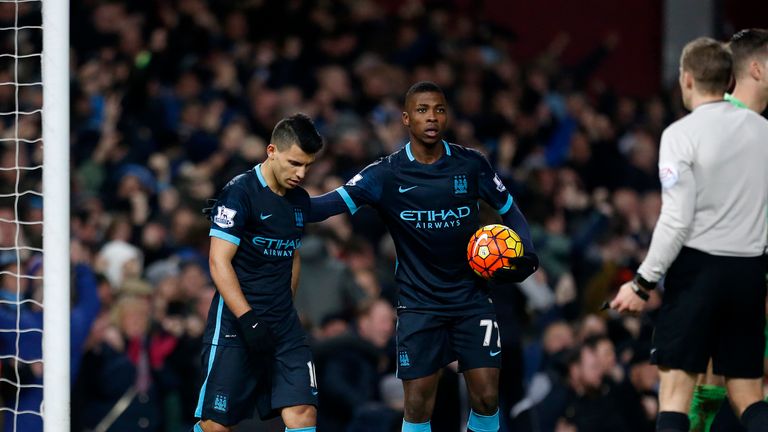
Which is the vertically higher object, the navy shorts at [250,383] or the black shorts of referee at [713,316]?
the black shorts of referee at [713,316]

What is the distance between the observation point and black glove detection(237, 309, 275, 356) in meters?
6.27

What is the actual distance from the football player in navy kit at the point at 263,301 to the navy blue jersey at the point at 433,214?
0.56 metres

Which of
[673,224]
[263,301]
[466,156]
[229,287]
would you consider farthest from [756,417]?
[229,287]

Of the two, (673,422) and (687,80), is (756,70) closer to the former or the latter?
(687,80)

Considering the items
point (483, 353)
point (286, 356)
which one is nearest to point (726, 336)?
point (483, 353)

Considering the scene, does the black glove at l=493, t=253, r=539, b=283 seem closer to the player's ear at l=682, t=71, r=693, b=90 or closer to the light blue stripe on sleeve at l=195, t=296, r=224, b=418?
the player's ear at l=682, t=71, r=693, b=90

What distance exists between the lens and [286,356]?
21.4 ft

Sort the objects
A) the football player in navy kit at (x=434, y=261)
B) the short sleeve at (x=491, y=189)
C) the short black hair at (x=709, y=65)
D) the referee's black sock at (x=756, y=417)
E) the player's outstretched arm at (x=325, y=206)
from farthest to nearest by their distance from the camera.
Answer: the short sleeve at (x=491, y=189), the football player in navy kit at (x=434, y=261), the player's outstretched arm at (x=325, y=206), the short black hair at (x=709, y=65), the referee's black sock at (x=756, y=417)

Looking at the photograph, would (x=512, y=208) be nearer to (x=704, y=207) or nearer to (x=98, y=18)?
(x=704, y=207)

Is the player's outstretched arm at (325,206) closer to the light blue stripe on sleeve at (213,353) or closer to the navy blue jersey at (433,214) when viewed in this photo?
the navy blue jersey at (433,214)

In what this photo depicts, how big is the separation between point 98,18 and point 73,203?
2.91 m

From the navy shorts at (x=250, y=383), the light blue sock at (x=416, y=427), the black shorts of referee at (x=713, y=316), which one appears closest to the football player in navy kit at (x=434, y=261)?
the light blue sock at (x=416, y=427)

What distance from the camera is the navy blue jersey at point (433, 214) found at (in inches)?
273

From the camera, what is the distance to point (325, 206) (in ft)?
22.5
